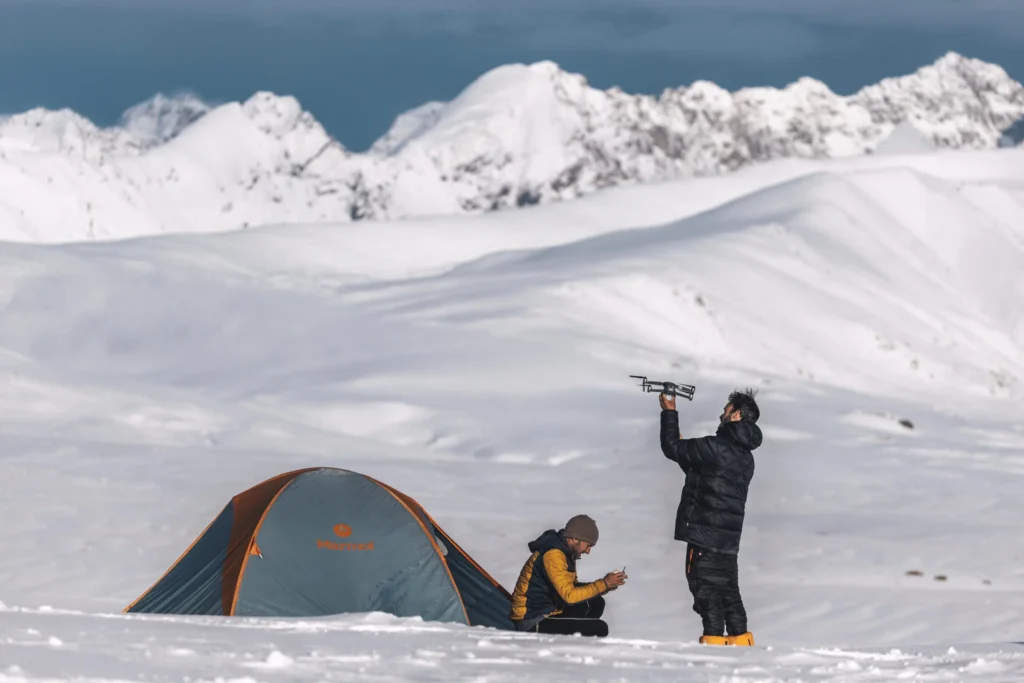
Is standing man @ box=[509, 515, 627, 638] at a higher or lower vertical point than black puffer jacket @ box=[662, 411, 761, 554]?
lower

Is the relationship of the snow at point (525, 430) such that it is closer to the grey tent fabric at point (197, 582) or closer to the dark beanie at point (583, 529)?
the dark beanie at point (583, 529)

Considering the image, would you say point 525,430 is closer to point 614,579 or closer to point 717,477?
point 717,477

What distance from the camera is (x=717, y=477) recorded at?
30.3 feet

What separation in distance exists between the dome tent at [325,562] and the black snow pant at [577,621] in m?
1.64

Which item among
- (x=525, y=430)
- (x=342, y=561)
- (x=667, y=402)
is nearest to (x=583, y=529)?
(x=667, y=402)

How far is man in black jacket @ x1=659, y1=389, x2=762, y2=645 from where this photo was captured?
9.20 meters

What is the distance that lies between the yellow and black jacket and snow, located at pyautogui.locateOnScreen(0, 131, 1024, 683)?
0.33 meters

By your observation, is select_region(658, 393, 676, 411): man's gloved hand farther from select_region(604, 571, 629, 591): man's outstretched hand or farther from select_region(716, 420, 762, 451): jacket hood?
select_region(604, 571, 629, 591): man's outstretched hand

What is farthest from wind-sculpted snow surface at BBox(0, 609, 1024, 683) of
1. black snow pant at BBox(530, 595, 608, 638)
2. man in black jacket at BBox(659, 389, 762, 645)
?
man in black jacket at BBox(659, 389, 762, 645)

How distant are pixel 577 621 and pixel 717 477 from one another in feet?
4.45

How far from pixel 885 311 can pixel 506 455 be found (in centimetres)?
3490

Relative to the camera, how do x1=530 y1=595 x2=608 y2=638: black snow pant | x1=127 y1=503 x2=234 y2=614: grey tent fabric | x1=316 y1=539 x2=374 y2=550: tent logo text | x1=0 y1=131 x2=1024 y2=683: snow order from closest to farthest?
x1=0 y1=131 x2=1024 y2=683: snow, x1=530 y1=595 x2=608 y2=638: black snow pant, x1=127 y1=503 x2=234 y2=614: grey tent fabric, x1=316 y1=539 x2=374 y2=550: tent logo text

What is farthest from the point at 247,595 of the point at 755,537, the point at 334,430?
the point at 334,430

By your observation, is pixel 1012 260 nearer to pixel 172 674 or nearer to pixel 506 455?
pixel 506 455
